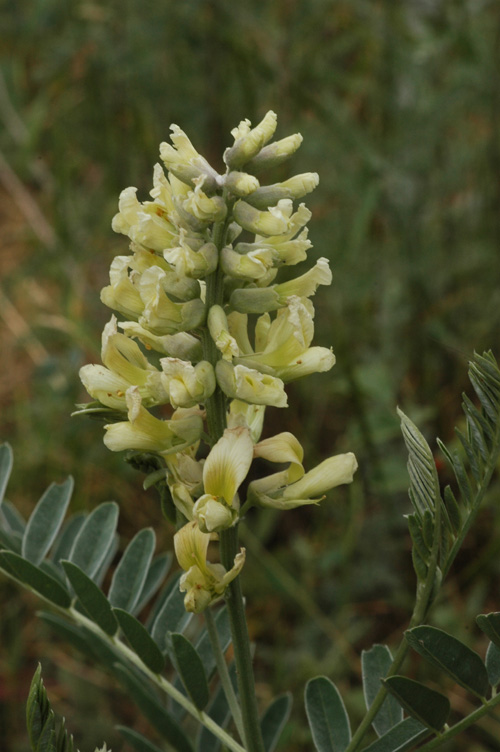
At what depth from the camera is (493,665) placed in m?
1.20

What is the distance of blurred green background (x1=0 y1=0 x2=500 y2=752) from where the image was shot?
258cm

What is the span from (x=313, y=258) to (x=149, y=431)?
1.93 metres

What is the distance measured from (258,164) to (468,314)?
2.02 m

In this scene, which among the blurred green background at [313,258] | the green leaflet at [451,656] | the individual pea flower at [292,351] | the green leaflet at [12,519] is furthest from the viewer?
the blurred green background at [313,258]

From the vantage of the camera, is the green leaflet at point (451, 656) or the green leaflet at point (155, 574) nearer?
the green leaflet at point (451, 656)

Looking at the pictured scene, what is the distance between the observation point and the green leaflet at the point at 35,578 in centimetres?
129

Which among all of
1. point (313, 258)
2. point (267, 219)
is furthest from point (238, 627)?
point (313, 258)

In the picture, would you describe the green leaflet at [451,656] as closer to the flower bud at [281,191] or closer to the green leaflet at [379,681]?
the green leaflet at [379,681]

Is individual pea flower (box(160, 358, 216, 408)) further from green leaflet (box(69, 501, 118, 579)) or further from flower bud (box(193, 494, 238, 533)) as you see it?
green leaflet (box(69, 501, 118, 579))

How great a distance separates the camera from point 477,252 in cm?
310

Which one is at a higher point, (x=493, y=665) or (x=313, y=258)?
(x=313, y=258)

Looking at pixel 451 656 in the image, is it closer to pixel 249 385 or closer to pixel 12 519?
pixel 249 385

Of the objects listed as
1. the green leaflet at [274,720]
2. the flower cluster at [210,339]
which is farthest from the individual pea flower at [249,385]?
the green leaflet at [274,720]

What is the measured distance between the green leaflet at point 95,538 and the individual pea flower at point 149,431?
1.23 feet
